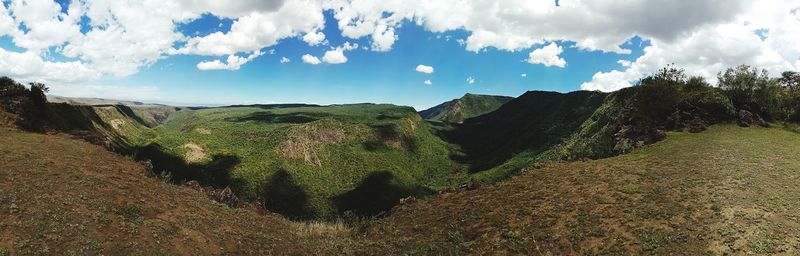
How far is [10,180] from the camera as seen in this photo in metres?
29.0

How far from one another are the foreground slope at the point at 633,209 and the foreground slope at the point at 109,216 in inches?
370

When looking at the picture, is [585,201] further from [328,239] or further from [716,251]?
[328,239]

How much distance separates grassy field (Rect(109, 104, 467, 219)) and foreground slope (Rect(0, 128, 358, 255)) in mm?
70872

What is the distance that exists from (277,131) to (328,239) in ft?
411

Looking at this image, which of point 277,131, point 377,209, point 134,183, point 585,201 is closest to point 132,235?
point 134,183

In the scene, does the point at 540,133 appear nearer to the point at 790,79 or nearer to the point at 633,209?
the point at 790,79

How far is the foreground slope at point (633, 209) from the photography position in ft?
83.5

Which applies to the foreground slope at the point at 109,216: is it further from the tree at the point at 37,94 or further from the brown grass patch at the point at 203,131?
the brown grass patch at the point at 203,131

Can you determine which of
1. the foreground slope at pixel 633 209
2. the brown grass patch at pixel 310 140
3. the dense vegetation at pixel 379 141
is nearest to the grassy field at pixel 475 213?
the foreground slope at pixel 633 209

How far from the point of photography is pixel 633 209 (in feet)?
99.4

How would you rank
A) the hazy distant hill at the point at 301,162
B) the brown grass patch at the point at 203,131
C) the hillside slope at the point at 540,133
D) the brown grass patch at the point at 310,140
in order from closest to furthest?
the hazy distant hill at the point at 301,162
the brown grass patch at the point at 310,140
the hillside slope at the point at 540,133
the brown grass patch at the point at 203,131

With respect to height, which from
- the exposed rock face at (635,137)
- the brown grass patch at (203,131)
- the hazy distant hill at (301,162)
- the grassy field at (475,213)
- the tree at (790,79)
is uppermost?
the tree at (790,79)

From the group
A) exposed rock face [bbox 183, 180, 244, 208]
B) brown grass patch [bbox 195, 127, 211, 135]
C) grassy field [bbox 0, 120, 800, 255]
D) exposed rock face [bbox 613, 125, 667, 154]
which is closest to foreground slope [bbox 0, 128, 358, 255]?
grassy field [bbox 0, 120, 800, 255]

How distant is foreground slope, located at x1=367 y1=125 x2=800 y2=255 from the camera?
83.5 ft
